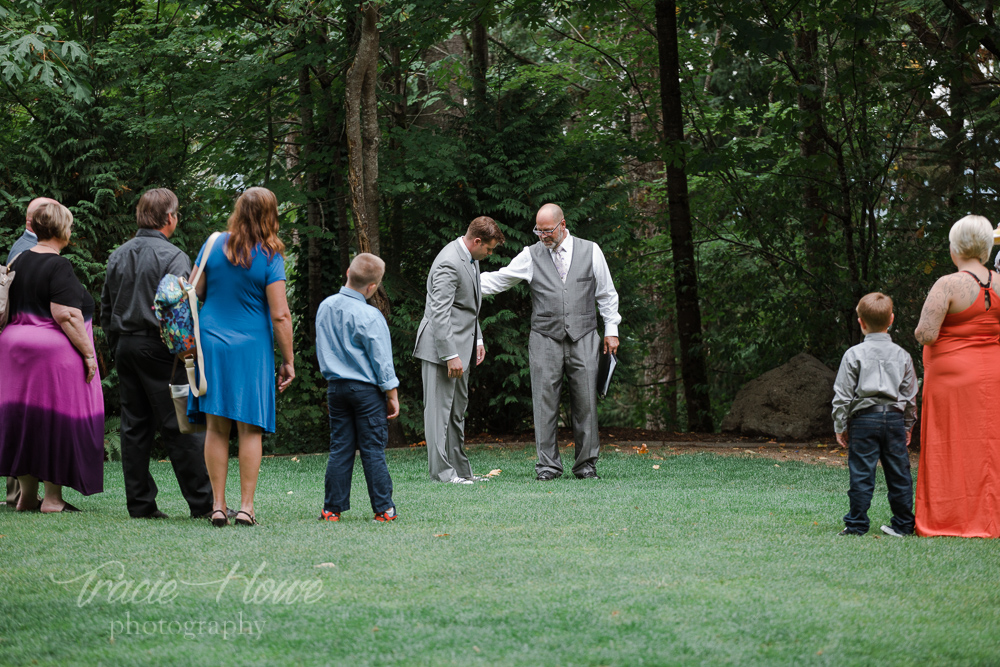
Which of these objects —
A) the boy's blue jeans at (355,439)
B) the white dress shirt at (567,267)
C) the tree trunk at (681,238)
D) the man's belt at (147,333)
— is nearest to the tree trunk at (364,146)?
the white dress shirt at (567,267)

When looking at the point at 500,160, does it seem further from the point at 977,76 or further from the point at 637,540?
the point at 977,76

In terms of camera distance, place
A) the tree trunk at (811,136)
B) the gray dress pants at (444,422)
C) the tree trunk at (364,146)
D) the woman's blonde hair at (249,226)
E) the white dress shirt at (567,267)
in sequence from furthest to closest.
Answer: the tree trunk at (811,136) < the tree trunk at (364,146) < the white dress shirt at (567,267) < the gray dress pants at (444,422) < the woman's blonde hair at (249,226)

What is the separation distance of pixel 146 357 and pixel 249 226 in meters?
1.17

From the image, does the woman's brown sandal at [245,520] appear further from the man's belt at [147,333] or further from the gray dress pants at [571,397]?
the gray dress pants at [571,397]

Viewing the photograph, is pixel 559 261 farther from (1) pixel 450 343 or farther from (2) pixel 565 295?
(1) pixel 450 343

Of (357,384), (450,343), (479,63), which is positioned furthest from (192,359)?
(479,63)

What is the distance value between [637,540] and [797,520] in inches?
57.3

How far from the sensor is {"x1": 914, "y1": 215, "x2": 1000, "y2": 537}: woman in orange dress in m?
5.16

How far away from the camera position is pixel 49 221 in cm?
582

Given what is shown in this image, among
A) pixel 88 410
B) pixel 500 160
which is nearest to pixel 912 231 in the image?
pixel 500 160

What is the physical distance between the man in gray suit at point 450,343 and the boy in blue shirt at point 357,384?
1856 mm

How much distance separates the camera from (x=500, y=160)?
1142cm

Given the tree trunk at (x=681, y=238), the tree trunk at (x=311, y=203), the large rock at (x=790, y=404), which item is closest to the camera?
the large rock at (x=790, y=404)

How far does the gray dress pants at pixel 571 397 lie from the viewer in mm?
7871
